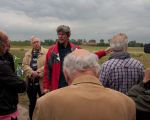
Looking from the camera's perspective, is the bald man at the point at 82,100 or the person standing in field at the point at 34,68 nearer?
the bald man at the point at 82,100

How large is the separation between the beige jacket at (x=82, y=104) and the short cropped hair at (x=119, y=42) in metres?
2.16

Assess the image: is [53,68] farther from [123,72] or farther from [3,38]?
[3,38]

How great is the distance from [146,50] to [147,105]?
1.21 metres

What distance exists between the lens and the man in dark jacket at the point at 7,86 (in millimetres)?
4695

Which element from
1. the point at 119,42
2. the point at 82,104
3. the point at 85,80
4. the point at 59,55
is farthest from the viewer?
the point at 59,55

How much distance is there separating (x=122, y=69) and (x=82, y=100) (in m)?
2.34

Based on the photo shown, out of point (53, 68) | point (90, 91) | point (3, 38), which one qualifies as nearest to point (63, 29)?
point (53, 68)

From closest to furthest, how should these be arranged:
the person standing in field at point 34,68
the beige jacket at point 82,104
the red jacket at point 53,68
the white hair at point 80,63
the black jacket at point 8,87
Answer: the beige jacket at point 82,104 → the white hair at point 80,63 → the black jacket at point 8,87 → the red jacket at point 53,68 → the person standing in field at point 34,68

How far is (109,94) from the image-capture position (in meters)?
3.04

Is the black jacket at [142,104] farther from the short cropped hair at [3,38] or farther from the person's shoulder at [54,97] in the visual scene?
the short cropped hair at [3,38]

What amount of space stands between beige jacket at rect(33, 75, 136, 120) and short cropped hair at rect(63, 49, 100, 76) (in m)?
0.08

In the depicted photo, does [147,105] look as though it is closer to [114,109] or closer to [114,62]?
[114,109]

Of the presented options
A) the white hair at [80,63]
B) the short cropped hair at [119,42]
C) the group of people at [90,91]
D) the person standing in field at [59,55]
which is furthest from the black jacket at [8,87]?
the person standing in field at [59,55]

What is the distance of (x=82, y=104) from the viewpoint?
2936mm
